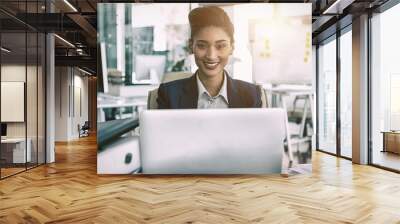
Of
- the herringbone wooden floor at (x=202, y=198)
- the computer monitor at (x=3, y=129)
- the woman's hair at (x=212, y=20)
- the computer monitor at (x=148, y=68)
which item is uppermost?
the woman's hair at (x=212, y=20)

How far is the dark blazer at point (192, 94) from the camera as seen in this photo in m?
6.52

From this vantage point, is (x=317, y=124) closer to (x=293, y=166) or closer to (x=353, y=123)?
(x=353, y=123)

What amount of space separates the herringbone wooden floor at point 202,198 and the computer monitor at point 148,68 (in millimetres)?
1678

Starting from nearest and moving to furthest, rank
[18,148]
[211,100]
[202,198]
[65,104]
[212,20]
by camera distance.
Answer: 1. [202,198]
2. [211,100]
3. [212,20]
4. [18,148]
5. [65,104]

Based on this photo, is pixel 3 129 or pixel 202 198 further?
pixel 3 129

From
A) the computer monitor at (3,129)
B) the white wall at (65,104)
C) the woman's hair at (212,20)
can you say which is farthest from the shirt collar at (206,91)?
the white wall at (65,104)

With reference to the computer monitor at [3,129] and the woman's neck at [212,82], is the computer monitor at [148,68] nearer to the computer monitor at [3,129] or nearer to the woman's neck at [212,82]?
the woman's neck at [212,82]

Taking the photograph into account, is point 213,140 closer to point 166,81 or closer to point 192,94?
point 192,94

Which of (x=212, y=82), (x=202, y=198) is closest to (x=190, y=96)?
(x=212, y=82)

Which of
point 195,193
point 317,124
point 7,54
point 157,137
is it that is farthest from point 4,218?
point 317,124

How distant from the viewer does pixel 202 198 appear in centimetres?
488

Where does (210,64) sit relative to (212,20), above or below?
below

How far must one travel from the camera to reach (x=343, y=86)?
30.9ft

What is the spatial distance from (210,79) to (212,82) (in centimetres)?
6
